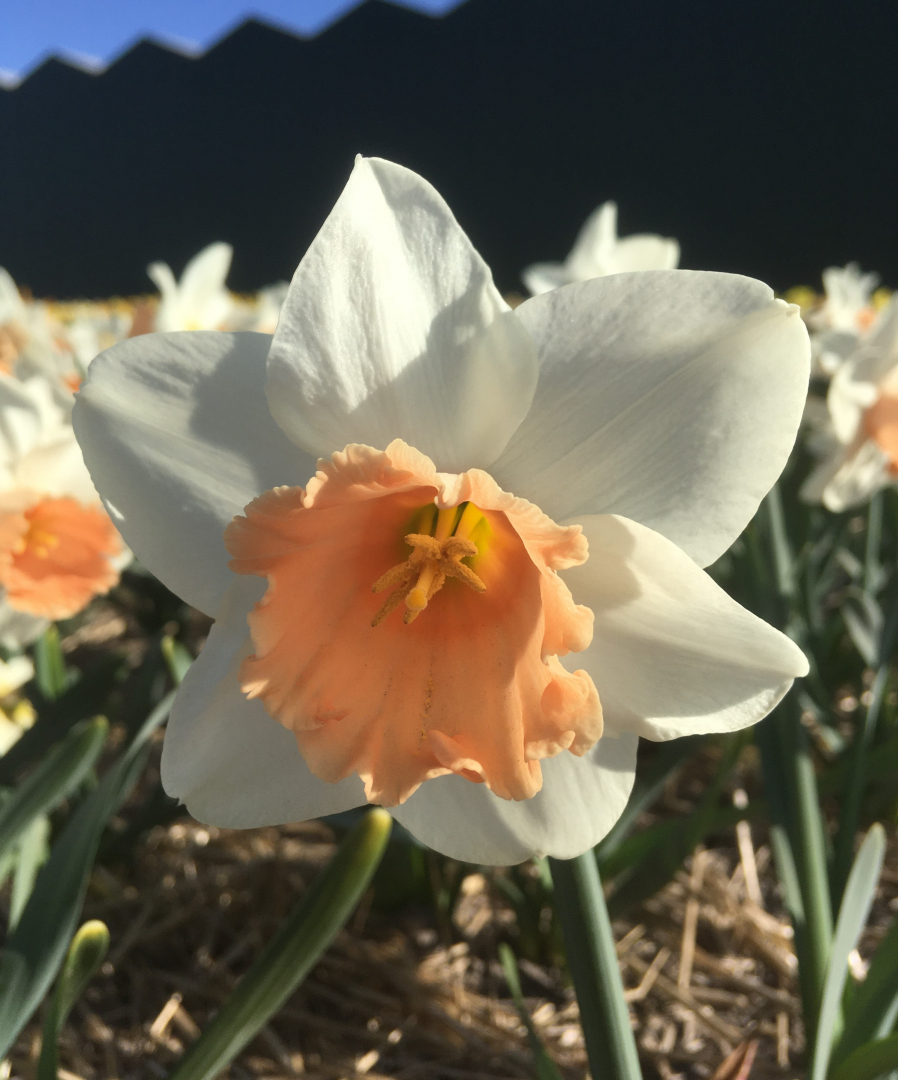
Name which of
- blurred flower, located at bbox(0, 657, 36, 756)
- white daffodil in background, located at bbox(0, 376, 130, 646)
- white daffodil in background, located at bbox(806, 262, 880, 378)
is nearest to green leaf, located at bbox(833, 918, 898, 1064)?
white daffodil in background, located at bbox(806, 262, 880, 378)

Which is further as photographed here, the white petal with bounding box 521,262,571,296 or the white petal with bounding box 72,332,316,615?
the white petal with bounding box 521,262,571,296

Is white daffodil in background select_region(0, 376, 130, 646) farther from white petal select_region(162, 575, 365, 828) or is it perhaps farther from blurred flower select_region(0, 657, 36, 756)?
white petal select_region(162, 575, 365, 828)

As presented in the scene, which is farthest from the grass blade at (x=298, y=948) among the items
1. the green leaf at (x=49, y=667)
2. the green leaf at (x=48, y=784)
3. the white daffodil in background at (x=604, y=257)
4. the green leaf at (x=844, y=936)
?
the white daffodil in background at (x=604, y=257)

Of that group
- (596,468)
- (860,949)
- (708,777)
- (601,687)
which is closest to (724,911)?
(860,949)

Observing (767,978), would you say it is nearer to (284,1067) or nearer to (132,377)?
(284,1067)

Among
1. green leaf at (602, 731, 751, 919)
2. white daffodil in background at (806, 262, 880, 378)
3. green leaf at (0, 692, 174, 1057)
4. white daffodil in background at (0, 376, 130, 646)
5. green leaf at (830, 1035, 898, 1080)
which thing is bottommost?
green leaf at (602, 731, 751, 919)

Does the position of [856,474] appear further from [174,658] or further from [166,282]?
[166,282]
